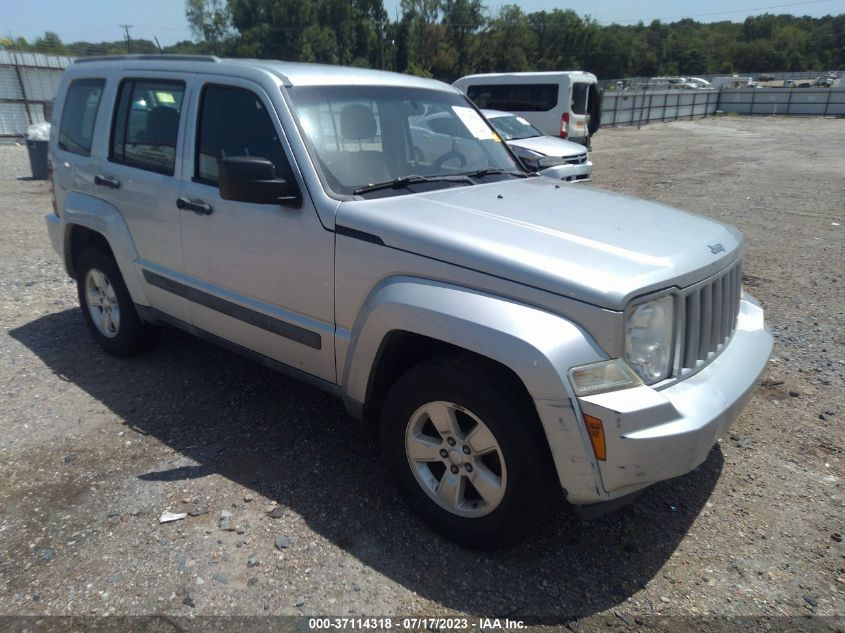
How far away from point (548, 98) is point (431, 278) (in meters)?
15.3

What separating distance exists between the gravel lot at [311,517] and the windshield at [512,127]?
8292 millimetres

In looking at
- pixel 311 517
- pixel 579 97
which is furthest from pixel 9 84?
pixel 311 517

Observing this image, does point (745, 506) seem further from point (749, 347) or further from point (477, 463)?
point (477, 463)

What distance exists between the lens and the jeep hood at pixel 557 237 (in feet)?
7.86

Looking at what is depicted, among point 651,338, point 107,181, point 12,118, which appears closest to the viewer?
point 651,338

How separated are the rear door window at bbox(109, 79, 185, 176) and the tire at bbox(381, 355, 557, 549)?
2175mm

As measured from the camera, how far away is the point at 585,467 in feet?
7.60

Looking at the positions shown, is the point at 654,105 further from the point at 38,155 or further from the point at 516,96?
the point at 38,155

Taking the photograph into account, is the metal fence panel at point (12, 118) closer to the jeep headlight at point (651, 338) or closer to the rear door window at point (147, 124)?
the rear door window at point (147, 124)

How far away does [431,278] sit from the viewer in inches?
105

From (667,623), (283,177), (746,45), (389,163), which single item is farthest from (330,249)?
(746,45)

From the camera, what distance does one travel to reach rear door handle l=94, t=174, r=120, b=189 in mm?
4147

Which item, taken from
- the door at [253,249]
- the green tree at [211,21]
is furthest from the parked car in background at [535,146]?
the green tree at [211,21]

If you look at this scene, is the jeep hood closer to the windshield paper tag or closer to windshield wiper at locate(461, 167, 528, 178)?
windshield wiper at locate(461, 167, 528, 178)
